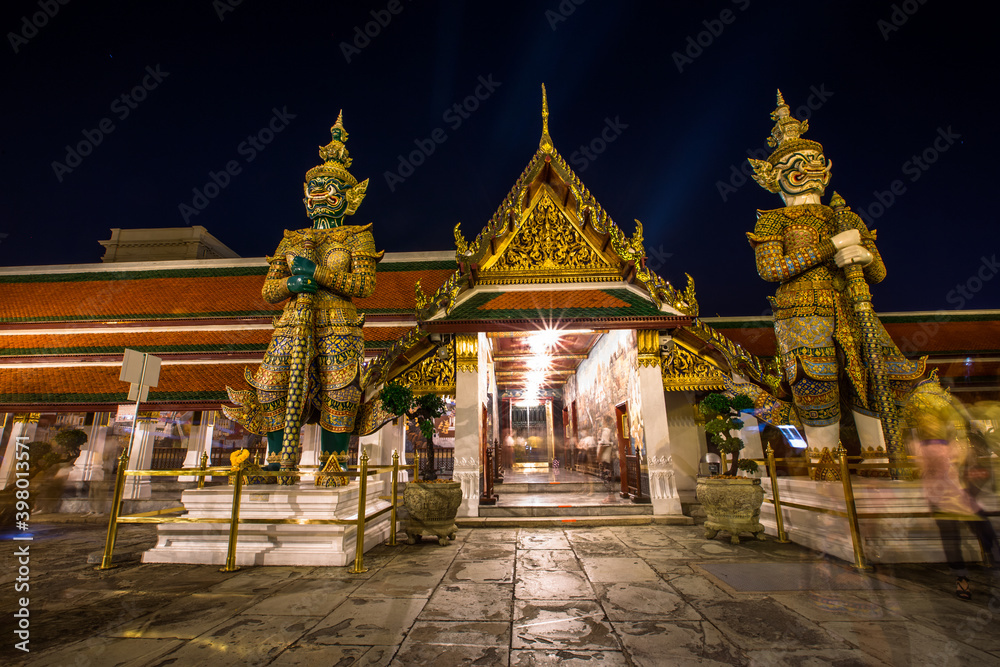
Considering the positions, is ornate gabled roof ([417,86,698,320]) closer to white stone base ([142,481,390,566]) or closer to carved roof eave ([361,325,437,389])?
carved roof eave ([361,325,437,389])

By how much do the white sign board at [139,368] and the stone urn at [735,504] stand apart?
799 centimetres

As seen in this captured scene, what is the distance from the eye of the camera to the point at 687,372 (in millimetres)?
8148

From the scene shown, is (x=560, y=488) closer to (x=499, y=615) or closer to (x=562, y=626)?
(x=499, y=615)

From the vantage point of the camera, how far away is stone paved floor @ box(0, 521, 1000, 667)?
2412mm

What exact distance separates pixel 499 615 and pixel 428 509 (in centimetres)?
294

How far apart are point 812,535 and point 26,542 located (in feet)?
35.8

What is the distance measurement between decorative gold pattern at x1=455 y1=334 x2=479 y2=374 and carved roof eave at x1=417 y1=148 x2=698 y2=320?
67cm

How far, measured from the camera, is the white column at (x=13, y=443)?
36.5 ft

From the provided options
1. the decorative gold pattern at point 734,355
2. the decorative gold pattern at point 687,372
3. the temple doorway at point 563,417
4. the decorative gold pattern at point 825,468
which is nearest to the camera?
the decorative gold pattern at point 825,468

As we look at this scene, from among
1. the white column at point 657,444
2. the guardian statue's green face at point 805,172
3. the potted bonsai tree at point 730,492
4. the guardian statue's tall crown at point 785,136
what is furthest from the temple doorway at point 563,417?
the guardian statue's tall crown at point 785,136

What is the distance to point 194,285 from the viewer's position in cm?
1248

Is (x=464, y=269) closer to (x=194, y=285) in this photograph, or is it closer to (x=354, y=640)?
(x=354, y=640)

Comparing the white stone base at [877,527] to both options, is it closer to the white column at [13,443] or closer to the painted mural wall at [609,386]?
the painted mural wall at [609,386]

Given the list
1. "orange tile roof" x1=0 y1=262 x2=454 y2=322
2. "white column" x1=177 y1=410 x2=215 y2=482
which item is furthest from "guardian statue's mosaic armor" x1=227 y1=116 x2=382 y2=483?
"white column" x1=177 y1=410 x2=215 y2=482
